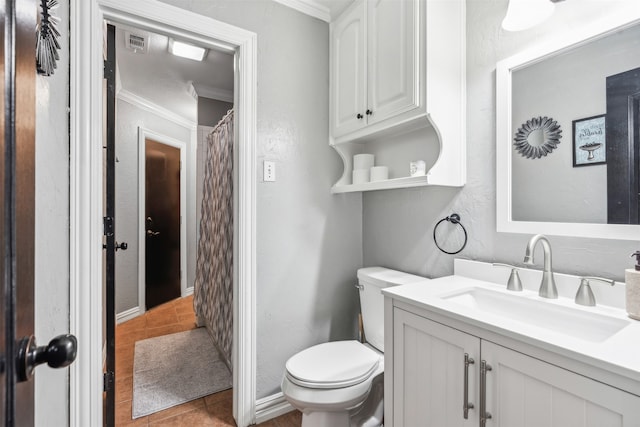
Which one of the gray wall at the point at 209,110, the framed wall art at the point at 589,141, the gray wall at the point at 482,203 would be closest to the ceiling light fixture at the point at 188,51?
the gray wall at the point at 209,110

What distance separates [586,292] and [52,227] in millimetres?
1700

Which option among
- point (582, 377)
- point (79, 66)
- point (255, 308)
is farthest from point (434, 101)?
point (79, 66)

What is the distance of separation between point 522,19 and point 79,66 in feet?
5.61

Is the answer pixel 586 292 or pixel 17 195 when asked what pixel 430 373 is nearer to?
pixel 586 292

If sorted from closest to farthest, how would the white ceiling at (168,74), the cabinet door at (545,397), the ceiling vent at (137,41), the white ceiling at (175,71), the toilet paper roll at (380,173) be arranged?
the cabinet door at (545,397) → the toilet paper roll at (380,173) → the white ceiling at (175,71) → the ceiling vent at (137,41) → the white ceiling at (168,74)

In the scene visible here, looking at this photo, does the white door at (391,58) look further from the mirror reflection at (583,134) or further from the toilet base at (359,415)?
the toilet base at (359,415)

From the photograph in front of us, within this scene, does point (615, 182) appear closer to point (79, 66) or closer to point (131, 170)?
point (79, 66)

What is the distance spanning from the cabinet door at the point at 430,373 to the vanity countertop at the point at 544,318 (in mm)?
65

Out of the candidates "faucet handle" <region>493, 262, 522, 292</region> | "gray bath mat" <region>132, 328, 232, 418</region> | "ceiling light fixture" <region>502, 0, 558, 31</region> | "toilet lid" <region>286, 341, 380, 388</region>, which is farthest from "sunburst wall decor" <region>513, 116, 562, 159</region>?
"gray bath mat" <region>132, 328, 232, 418</region>

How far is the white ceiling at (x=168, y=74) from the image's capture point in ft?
8.04

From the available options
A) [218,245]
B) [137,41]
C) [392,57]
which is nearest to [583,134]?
[392,57]

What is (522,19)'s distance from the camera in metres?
1.12

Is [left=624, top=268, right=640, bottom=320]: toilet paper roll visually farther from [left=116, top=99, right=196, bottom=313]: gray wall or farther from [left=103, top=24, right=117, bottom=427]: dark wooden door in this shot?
[left=116, top=99, right=196, bottom=313]: gray wall

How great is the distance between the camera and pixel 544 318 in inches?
40.5
